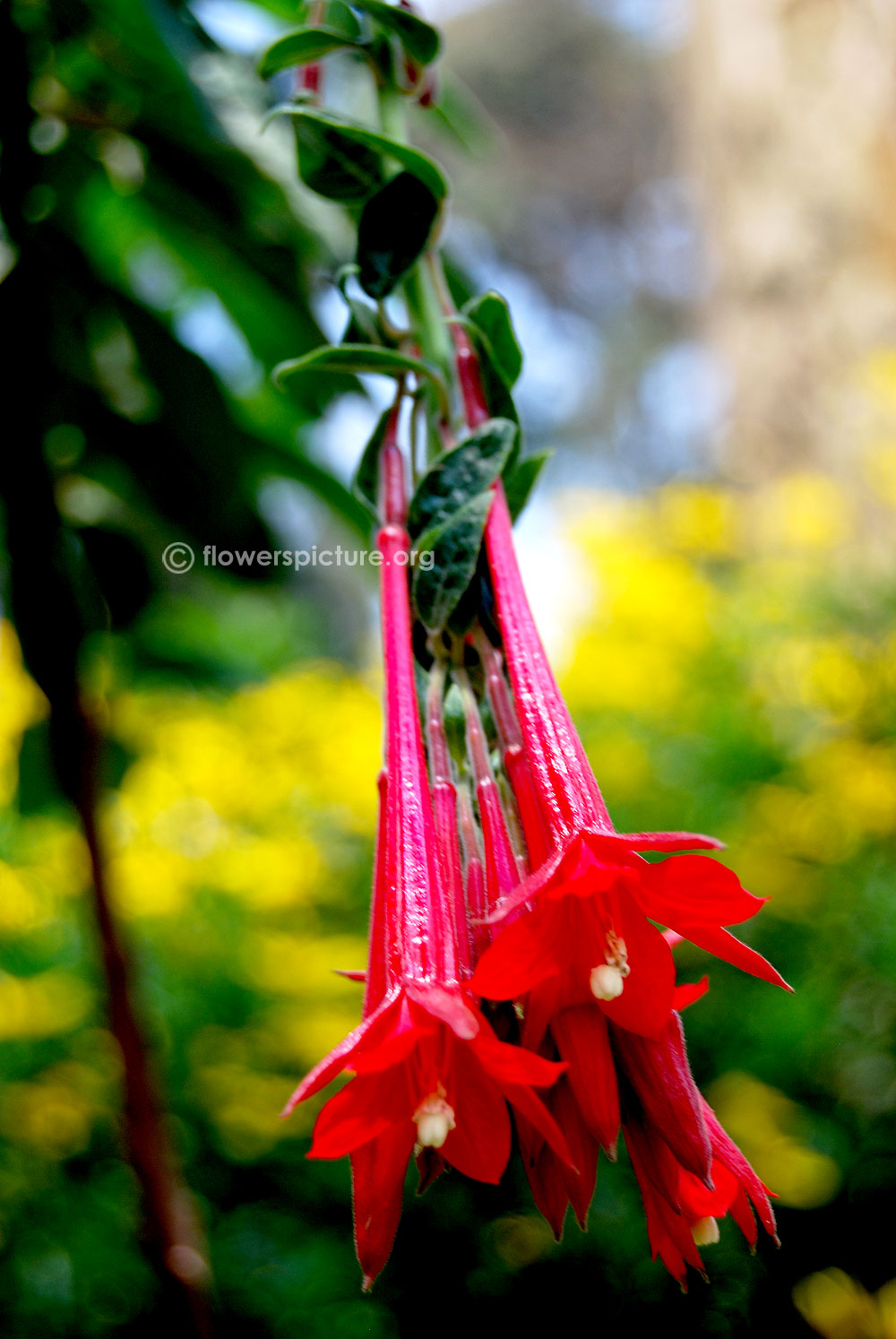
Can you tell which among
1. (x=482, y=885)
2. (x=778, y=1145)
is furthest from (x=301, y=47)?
(x=778, y=1145)

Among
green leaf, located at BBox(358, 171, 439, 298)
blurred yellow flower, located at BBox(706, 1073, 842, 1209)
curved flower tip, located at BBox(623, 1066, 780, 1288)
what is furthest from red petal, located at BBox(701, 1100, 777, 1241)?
blurred yellow flower, located at BBox(706, 1073, 842, 1209)

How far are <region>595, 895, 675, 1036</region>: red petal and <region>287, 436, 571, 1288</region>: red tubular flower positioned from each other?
0.03 m

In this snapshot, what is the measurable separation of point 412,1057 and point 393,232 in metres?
0.27

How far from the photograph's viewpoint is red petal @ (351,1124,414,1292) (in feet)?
0.73

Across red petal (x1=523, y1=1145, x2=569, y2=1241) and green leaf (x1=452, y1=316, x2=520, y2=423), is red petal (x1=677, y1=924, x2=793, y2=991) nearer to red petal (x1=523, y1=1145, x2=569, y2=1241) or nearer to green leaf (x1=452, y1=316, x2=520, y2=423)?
red petal (x1=523, y1=1145, x2=569, y2=1241)

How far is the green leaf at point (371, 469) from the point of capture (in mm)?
332

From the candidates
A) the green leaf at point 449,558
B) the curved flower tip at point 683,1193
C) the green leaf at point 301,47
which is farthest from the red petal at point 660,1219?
the green leaf at point 301,47

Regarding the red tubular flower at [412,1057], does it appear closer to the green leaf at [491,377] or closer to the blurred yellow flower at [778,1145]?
the green leaf at [491,377]

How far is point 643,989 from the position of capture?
0.75 ft

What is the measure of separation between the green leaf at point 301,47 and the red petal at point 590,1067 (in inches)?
13.5

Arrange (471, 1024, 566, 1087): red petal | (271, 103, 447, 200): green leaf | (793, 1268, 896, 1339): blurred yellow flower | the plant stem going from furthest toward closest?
(793, 1268, 896, 1339): blurred yellow flower, the plant stem, (271, 103, 447, 200): green leaf, (471, 1024, 566, 1087): red petal

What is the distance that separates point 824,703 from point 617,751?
0.95ft

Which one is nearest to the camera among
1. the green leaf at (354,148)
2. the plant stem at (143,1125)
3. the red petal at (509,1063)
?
the red petal at (509,1063)

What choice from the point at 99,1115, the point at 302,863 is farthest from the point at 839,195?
the point at 99,1115
